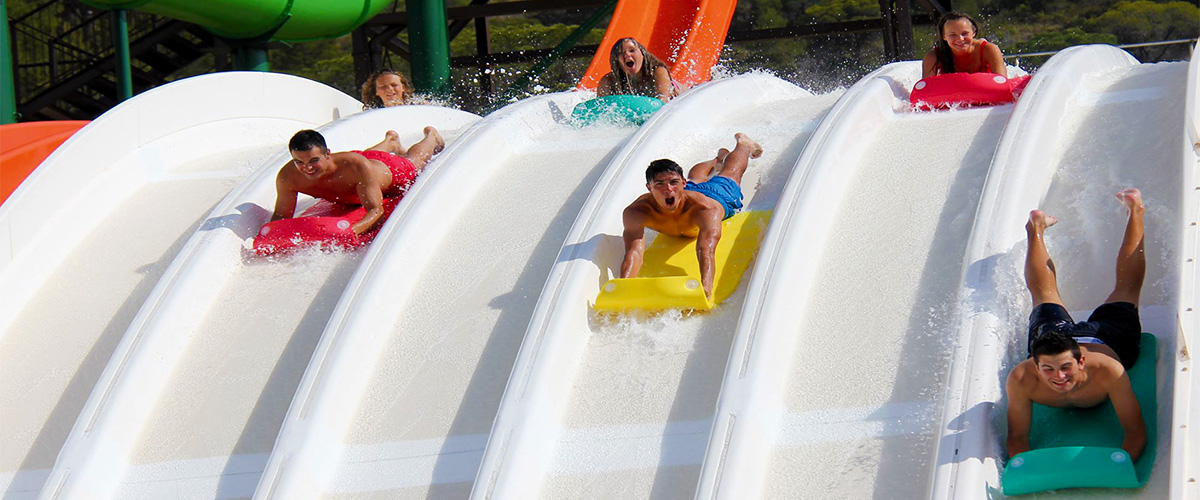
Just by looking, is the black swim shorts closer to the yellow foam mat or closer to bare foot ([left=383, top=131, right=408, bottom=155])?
the yellow foam mat

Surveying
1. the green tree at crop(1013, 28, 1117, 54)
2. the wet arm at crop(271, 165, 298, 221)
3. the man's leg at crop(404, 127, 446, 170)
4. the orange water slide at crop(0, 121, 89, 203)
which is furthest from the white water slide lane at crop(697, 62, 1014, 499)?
the green tree at crop(1013, 28, 1117, 54)

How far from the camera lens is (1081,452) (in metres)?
3.81

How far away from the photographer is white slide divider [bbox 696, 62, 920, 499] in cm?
425

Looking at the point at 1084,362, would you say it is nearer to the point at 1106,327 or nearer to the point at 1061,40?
the point at 1106,327

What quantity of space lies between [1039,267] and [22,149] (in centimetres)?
567

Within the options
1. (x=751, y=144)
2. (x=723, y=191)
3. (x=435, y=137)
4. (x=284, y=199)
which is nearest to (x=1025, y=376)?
(x=723, y=191)

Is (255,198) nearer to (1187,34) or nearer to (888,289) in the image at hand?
(888,289)

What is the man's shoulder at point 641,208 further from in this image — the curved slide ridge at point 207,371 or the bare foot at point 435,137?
the bare foot at point 435,137

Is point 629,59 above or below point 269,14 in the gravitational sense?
below

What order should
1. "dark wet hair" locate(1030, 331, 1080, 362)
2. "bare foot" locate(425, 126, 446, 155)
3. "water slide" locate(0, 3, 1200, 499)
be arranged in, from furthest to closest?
"bare foot" locate(425, 126, 446, 155), "water slide" locate(0, 3, 1200, 499), "dark wet hair" locate(1030, 331, 1080, 362)

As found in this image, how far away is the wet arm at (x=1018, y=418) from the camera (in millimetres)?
3990

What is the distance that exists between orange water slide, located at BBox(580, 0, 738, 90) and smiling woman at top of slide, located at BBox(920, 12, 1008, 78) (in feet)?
12.7

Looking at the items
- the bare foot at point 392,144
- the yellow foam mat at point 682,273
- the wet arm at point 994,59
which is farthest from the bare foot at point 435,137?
the wet arm at point 994,59

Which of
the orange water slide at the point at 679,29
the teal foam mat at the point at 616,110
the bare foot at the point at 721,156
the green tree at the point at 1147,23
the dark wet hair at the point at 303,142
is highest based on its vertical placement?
the green tree at the point at 1147,23
